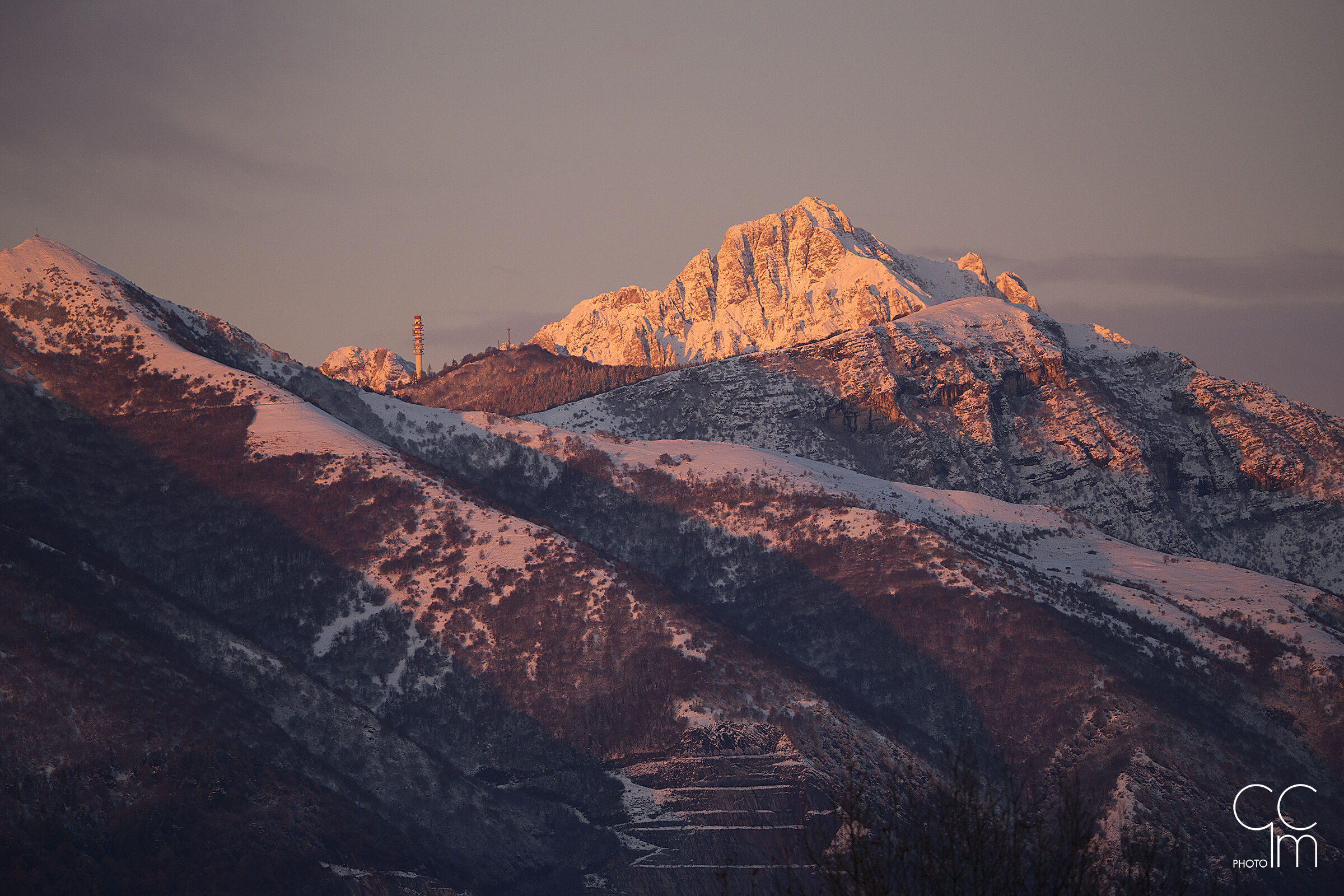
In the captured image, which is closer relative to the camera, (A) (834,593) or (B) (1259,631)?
(B) (1259,631)

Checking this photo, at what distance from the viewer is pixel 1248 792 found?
151375mm

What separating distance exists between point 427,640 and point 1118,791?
81.4m

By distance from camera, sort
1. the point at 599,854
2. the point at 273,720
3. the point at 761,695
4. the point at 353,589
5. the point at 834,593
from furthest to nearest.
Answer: the point at 834,593, the point at 353,589, the point at 761,695, the point at 273,720, the point at 599,854

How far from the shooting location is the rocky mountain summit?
434 ft

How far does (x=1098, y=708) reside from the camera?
164 m

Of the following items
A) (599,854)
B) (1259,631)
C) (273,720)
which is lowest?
(599,854)

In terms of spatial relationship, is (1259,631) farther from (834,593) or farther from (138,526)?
(138,526)

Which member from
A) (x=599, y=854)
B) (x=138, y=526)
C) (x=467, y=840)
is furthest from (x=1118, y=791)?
(x=138, y=526)

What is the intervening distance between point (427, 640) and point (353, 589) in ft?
47.4

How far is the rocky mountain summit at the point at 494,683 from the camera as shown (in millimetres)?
132250

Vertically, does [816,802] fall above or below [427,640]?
below

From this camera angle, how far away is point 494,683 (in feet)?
549

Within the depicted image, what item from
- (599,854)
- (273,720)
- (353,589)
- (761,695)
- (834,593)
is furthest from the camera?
(834,593)

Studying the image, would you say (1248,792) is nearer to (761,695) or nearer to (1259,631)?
(1259,631)
